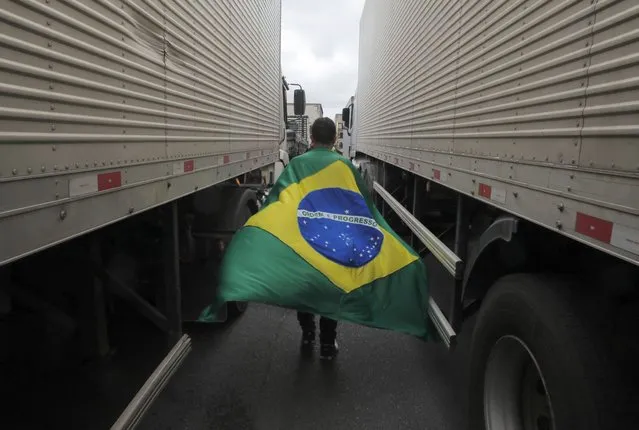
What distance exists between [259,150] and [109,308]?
3298 millimetres

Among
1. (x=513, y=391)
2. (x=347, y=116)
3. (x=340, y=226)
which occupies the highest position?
(x=347, y=116)

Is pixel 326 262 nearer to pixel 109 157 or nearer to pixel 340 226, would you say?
pixel 340 226

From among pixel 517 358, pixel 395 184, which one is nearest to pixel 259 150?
pixel 395 184

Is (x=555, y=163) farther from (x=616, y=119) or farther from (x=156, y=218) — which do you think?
(x=156, y=218)

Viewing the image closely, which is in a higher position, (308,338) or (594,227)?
(594,227)

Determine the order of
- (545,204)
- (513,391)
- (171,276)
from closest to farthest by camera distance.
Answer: (545,204) → (513,391) → (171,276)

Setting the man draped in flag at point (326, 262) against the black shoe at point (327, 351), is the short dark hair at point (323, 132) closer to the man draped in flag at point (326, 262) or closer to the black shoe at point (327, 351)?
the man draped in flag at point (326, 262)

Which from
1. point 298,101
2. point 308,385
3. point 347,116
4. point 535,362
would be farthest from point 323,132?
point 347,116

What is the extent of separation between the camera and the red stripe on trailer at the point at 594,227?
4.65 feet

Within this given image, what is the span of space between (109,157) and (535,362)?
1.81 metres

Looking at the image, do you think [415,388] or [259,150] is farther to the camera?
[259,150]

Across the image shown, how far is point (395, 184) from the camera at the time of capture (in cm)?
786

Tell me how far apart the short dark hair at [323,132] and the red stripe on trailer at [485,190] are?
1.75m

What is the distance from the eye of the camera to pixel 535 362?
1820mm
